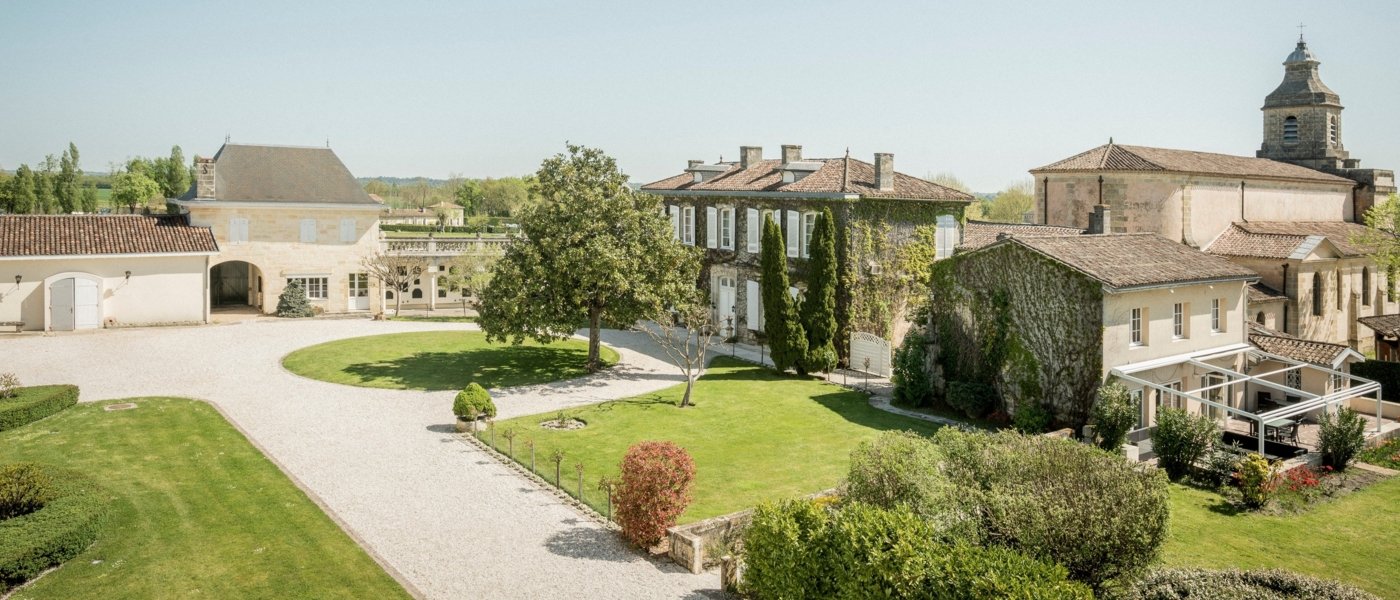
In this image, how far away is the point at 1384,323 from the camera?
3450 centimetres

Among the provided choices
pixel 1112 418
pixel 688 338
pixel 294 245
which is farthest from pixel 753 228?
pixel 294 245

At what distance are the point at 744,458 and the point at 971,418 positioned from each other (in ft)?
24.3

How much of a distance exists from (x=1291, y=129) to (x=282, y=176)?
48245mm

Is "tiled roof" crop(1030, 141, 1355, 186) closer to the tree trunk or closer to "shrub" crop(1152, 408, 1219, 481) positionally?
"shrub" crop(1152, 408, 1219, 481)

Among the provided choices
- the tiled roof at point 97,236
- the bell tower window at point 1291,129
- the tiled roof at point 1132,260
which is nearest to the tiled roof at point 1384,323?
the tiled roof at point 1132,260

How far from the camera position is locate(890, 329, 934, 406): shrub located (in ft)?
84.0

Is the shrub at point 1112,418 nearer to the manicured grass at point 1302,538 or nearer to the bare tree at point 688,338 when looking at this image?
the manicured grass at point 1302,538

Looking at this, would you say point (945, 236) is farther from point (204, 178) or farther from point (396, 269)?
point (204, 178)

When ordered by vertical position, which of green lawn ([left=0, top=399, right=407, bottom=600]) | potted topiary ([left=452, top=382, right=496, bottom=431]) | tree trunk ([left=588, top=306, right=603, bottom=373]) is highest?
tree trunk ([left=588, top=306, right=603, bottom=373])

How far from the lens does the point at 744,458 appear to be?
20.4 metres

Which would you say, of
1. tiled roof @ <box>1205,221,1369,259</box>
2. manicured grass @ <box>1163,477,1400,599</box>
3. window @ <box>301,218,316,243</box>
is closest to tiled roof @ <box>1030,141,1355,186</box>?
tiled roof @ <box>1205,221,1369,259</box>

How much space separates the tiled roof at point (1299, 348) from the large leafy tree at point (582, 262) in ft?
54.8

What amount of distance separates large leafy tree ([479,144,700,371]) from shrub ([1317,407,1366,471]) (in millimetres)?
16815

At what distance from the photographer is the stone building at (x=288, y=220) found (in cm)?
3988
